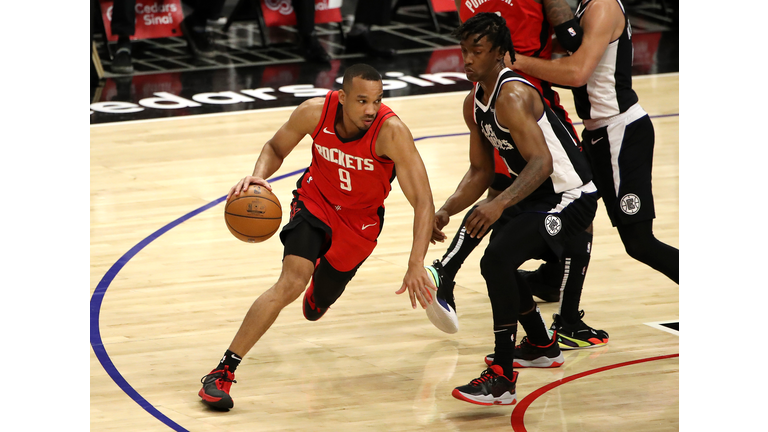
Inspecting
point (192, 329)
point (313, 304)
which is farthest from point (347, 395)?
point (192, 329)

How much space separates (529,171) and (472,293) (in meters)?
1.84

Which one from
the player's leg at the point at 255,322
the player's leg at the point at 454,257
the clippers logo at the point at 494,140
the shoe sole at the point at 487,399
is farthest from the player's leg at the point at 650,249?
the player's leg at the point at 255,322

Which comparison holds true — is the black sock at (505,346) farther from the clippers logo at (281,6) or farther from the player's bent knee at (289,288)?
the clippers logo at (281,6)

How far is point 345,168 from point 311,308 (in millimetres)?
927

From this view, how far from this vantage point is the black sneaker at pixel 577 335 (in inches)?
194

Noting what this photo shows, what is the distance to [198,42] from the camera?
13078 mm

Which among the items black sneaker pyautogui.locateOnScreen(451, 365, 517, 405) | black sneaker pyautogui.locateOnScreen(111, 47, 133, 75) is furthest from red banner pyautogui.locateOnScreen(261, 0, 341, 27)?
black sneaker pyautogui.locateOnScreen(451, 365, 517, 405)

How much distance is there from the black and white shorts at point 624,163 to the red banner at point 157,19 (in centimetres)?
905

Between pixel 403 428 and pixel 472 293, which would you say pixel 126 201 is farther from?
pixel 403 428

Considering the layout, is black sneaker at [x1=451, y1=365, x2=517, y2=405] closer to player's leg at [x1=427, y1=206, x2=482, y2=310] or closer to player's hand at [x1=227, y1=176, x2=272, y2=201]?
player's leg at [x1=427, y1=206, x2=482, y2=310]

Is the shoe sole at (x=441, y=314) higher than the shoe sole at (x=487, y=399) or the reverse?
higher
